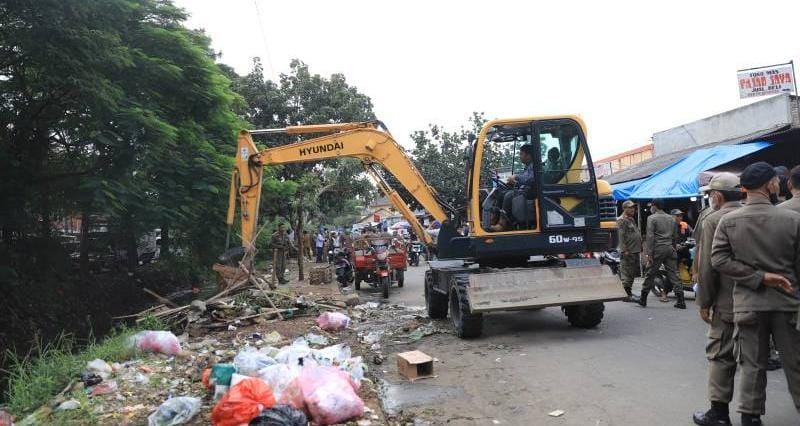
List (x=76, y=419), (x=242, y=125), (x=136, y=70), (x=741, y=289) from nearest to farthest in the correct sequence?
(x=741, y=289)
(x=76, y=419)
(x=136, y=70)
(x=242, y=125)

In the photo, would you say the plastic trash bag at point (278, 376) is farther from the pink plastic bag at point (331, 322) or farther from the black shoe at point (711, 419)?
the pink plastic bag at point (331, 322)

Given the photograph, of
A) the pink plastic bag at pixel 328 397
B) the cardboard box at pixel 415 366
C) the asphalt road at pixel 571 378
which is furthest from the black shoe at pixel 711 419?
the cardboard box at pixel 415 366

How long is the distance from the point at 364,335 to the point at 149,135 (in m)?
5.95

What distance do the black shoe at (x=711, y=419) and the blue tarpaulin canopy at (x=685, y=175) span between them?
30.3 ft

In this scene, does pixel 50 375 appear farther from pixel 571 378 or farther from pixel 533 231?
pixel 533 231

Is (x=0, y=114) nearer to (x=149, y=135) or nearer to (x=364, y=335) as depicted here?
(x=149, y=135)

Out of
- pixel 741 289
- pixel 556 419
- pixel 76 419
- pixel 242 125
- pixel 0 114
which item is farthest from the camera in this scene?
pixel 242 125

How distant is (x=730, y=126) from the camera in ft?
56.3

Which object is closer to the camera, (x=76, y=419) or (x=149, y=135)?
(x=76, y=419)

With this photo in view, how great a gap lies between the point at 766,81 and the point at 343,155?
1436 centimetres

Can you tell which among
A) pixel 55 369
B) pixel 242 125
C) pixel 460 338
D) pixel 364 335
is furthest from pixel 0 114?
pixel 460 338

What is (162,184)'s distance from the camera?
42.7 ft

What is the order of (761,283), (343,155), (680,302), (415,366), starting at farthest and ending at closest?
(343,155)
(680,302)
(415,366)
(761,283)

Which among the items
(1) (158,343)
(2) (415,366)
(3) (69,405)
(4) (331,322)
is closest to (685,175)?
(4) (331,322)
